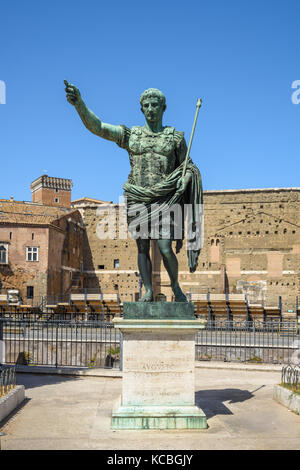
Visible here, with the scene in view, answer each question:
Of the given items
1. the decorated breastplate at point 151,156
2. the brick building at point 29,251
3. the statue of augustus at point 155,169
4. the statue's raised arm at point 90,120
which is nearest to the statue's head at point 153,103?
the statue of augustus at point 155,169

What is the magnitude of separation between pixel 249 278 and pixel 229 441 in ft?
116

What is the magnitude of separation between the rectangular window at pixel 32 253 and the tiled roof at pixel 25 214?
1.66 meters

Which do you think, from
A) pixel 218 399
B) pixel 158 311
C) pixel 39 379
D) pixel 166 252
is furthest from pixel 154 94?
pixel 39 379

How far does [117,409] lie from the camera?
5.61 metres

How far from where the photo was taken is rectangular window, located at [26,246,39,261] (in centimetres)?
3328

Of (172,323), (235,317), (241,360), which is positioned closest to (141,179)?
(172,323)

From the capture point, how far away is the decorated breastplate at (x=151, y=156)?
6.10m

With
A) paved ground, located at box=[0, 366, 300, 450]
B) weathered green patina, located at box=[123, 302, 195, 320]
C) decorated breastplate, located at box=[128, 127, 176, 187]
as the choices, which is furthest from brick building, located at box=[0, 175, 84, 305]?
weathered green patina, located at box=[123, 302, 195, 320]

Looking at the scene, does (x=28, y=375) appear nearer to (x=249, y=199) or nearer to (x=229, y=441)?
(x=229, y=441)

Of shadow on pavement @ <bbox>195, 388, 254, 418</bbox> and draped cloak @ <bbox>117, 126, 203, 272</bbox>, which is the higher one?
draped cloak @ <bbox>117, 126, 203, 272</bbox>

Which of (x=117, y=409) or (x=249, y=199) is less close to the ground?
(x=249, y=199)

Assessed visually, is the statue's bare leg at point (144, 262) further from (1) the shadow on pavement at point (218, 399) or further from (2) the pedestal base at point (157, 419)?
(1) the shadow on pavement at point (218, 399)

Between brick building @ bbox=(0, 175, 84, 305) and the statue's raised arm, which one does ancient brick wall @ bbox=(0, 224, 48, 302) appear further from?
the statue's raised arm

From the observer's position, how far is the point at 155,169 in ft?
20.0
